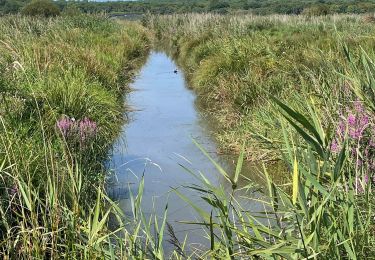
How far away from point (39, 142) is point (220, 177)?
2005 millimetres

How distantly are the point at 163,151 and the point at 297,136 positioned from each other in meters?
3.28

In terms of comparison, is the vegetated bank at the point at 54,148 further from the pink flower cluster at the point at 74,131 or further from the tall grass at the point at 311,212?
the tall grass at the point at 311,212

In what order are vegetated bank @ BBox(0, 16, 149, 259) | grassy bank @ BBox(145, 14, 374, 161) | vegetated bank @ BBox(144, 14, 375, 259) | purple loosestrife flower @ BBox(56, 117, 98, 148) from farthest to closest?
grassy bank @ BBox(145, 14, 374, 161) → purple loosestrife flower @ BBox(56, 117, 98, 148) → vegetated bank @ BBox(0, 16, 149, 259) → vegetated bank @ BBox(144, 14, 375, 259)

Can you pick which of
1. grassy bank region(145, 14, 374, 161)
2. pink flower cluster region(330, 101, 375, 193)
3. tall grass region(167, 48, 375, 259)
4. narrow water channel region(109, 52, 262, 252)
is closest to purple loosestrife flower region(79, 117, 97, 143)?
narrow water channel region(109, 52, 262, 252)

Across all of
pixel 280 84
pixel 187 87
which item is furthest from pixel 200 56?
pixel 280 84

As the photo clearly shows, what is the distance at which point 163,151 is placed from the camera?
6.88 meters

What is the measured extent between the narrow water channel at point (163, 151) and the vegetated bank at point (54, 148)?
289 mm

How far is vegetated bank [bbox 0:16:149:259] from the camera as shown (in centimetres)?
234

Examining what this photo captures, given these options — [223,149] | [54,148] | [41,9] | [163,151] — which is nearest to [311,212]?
[54,148]

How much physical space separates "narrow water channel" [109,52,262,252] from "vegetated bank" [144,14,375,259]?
30 centimetres

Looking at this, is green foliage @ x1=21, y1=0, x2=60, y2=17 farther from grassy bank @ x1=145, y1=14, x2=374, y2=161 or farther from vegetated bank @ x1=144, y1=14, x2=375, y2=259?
grassy bank @ x1=145, y1=14, x2=374, y2=161

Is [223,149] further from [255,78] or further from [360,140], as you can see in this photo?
Result: [360,140]

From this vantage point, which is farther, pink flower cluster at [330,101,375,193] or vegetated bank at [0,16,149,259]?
pink flower cluster at [330,101,375,193]

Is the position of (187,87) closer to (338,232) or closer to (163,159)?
(163,159)
